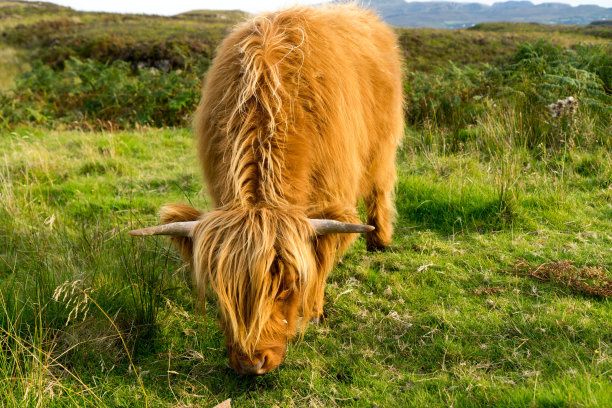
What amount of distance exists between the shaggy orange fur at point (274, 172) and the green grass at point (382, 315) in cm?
46

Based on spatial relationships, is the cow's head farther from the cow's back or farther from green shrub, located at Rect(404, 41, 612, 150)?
green shrub, located at Rect(404, 41, 612, 150)

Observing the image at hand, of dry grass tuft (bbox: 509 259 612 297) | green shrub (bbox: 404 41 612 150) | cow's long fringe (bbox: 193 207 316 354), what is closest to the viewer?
cow's long fringe (bbox: 193 207 316 354)

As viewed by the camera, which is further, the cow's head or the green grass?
the green grass

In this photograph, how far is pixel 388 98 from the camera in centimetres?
376

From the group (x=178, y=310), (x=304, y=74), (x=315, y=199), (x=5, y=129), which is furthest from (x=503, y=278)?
(x=5, y=129)

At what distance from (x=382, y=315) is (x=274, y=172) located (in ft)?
4.57

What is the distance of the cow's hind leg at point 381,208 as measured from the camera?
3963 mm

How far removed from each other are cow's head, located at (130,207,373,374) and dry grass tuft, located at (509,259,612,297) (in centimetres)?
183

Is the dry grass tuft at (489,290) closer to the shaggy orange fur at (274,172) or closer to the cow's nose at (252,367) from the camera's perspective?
the shaggy orange fur at (274,172)

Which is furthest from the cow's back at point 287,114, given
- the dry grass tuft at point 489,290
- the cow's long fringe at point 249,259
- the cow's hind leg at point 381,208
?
the dry grass tuft at point 489,290

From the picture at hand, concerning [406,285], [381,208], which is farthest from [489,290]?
[381,208]

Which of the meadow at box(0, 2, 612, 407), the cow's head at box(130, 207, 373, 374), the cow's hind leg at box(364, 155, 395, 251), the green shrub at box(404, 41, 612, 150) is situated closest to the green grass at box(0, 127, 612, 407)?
the meadow at box(0, 2, 612, 407)

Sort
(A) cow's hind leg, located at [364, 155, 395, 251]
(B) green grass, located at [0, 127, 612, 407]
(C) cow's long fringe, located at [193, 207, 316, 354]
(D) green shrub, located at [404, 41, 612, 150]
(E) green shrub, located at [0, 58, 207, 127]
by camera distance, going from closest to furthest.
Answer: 1. (C) cow's long fringe, located at [193, 207, 316, 354]
2. (B) green grass, located at [0, 127, 612, 407]
3. (A) cow's hind leg, located at [364, 155, 395, 251]
4. (D) green shrub, located at [404, 41, 612, 150]
5. (E) green shrub, located at [0, 58, 207, 127]

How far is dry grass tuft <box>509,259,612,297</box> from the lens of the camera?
2.90m
